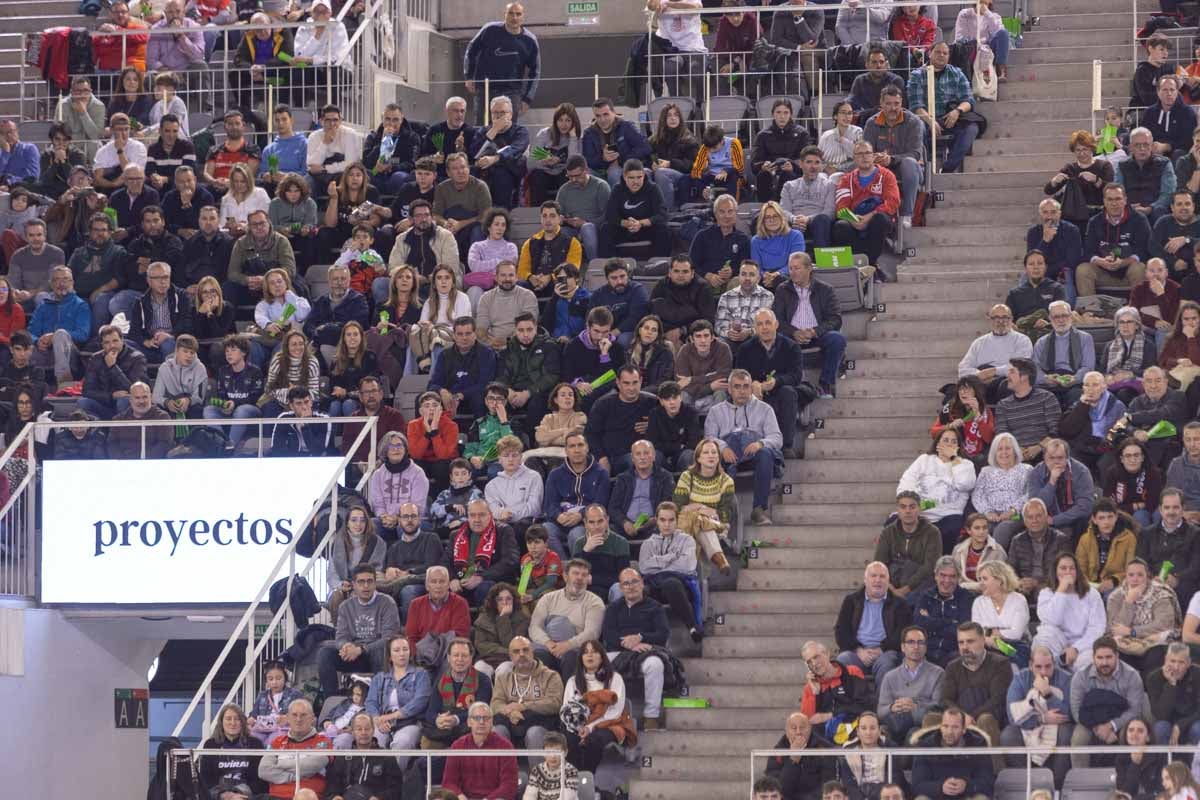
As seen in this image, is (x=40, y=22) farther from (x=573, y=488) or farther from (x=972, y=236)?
(x=573, y=488)

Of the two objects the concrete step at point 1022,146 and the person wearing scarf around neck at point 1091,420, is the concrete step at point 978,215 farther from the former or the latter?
the person wearing scarf around neck at point 1091,420

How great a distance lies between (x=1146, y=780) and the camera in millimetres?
15195

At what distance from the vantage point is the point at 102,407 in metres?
20.7

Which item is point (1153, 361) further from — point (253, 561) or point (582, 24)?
point (582, 24)

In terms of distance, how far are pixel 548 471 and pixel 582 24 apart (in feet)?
29.7

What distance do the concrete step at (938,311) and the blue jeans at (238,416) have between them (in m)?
5.01

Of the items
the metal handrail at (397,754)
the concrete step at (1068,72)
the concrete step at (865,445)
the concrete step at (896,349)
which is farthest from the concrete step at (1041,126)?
the metal handrail at (397,754)

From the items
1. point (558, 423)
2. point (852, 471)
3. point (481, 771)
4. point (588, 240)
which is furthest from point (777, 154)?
point (481, 771)

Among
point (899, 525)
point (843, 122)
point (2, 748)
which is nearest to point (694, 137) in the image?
point (843, 122)

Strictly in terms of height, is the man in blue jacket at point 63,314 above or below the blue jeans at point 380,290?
below

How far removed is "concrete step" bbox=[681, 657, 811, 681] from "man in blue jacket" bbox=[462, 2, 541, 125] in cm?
823

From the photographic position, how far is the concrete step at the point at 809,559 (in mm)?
18391

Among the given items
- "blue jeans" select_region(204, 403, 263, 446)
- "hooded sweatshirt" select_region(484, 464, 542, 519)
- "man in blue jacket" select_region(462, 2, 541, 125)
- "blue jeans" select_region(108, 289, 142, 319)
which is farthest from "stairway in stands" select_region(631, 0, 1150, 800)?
"blue jeans" select_region(108, 289, 142, 319)

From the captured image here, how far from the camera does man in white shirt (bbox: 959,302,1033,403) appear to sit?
18672 millimetres
